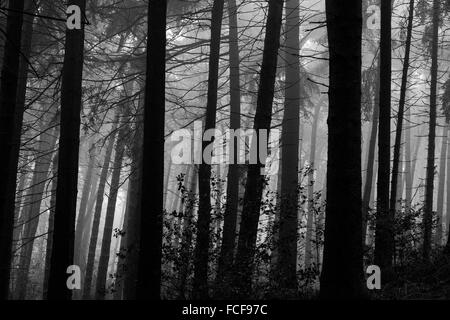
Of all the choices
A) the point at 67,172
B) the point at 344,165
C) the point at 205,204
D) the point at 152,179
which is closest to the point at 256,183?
the point at 205,204

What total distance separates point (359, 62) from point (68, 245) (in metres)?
5.42

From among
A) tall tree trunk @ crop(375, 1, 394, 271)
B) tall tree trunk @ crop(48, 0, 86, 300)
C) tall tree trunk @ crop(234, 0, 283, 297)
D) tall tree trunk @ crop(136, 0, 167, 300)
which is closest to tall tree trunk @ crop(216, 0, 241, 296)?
tall tree trunk @ crop(234, 0, 283, 297)

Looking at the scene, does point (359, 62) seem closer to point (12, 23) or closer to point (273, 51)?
point (273, 51)

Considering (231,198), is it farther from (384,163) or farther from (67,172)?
(67,172)

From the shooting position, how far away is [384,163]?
11531 millimetres

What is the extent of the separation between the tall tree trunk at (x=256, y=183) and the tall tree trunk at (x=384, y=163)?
2641mm

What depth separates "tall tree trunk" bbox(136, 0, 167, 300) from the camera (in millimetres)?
7965

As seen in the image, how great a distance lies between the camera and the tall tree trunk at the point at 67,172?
913 centimetres

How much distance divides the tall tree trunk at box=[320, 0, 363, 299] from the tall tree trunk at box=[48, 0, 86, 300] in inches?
171

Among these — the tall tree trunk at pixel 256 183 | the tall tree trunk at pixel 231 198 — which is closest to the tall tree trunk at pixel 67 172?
the tall tree trunk at pixel 231 198

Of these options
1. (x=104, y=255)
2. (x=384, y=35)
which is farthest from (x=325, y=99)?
(x=384, y=35)
